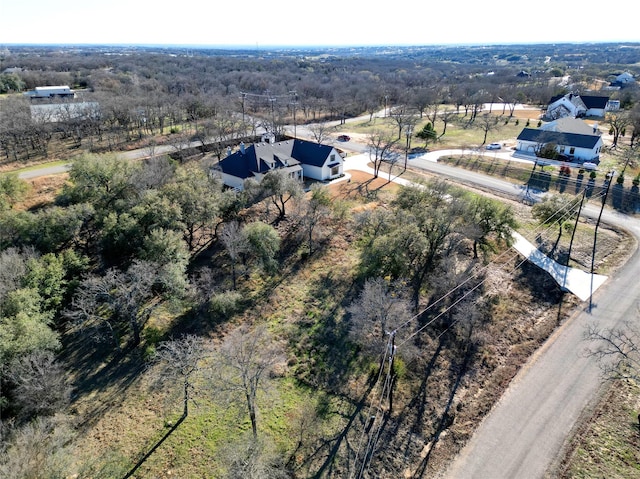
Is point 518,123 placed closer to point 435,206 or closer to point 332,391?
point 435,206

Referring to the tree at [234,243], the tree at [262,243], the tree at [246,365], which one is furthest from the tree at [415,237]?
the tree at [246,365]

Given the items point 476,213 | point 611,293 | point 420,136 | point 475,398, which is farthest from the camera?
point 420,136

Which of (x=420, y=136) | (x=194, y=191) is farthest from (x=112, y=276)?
(x=420, y=136)

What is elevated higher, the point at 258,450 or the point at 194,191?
the point at 194,191

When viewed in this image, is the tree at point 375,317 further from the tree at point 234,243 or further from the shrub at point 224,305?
the tree at point 234,243

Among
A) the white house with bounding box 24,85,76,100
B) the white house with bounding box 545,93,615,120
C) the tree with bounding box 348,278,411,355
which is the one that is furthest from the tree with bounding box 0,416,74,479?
the white house with bounding box 24,85,76,100

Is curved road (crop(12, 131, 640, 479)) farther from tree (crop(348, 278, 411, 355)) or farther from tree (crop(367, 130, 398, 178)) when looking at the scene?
tree (crop(367, 130, 398, 178))
